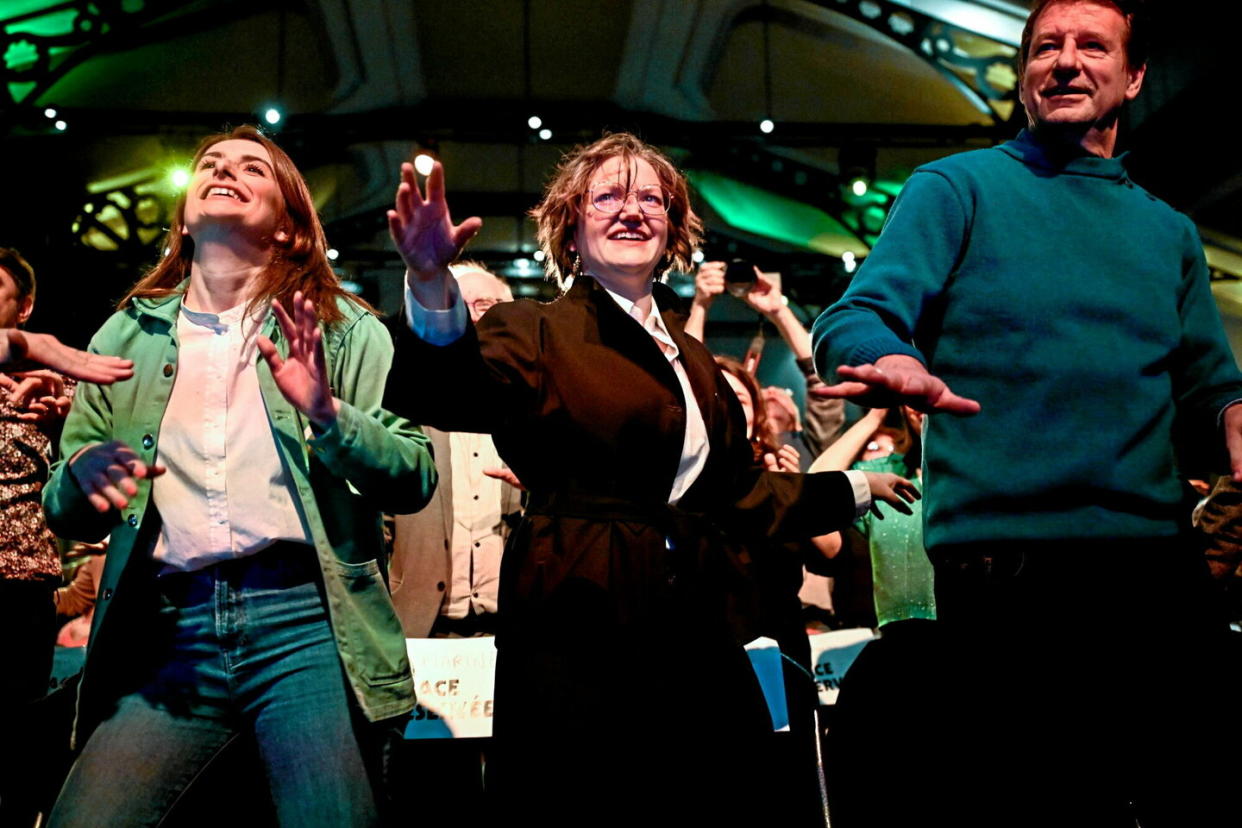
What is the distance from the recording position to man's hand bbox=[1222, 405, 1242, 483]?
162 cm

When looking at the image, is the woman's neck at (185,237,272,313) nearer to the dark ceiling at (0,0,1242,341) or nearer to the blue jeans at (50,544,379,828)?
the blue jeans at (50,544,379,828)

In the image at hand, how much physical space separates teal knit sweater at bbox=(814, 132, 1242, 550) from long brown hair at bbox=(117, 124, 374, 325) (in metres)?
1.00

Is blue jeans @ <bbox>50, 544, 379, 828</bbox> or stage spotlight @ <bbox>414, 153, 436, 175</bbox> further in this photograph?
blue jeans @ <bbox>50, 544, 379, 828</bbox>

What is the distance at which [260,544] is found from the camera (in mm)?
1805

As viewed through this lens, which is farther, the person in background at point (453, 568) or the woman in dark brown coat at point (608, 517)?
the person in background at point (453, 568)

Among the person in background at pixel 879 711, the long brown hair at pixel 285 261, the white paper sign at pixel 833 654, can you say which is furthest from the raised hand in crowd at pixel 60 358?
the white paper sign at pixel 833 654

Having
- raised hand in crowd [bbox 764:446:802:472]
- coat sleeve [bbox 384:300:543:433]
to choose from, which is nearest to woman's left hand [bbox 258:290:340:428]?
coat sleeve [bbox 384:300:543:433]

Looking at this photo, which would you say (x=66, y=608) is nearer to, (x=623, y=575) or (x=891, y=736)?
(x=623, y=575)

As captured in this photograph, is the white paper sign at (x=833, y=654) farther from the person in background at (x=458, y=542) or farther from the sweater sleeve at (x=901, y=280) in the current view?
the sweater sleeve at (x=901, y=280)

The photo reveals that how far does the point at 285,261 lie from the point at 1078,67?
1508mm

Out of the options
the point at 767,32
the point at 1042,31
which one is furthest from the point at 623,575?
the point at 767,32

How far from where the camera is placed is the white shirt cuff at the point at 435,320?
1.55m

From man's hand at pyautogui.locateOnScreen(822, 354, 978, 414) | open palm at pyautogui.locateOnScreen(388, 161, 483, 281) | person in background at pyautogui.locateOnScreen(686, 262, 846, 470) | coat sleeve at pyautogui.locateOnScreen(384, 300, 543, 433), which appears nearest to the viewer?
man's hand at pyautogui.locateOnScreen(822, 354, 978, 414)

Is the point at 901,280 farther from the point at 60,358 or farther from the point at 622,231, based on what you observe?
the point at 60,358
